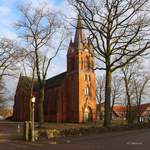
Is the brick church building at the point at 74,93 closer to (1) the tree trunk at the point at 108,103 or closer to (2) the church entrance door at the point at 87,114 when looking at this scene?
(2) the church entrance door at the point at 87,114

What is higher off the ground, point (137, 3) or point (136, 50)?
point (137, 3)

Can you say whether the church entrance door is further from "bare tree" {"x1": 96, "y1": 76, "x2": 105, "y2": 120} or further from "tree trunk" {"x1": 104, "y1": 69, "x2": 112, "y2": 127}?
"tree trunk" {"x1": 104, "y1": 69, "x2": 112, "y2": 127}

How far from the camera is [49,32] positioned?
167ft

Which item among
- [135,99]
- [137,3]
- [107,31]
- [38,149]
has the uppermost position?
[137,3]

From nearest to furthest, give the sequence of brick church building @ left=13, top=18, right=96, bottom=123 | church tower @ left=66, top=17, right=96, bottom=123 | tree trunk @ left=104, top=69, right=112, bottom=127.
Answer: tree trunk @ left=104, top=69, right=112, bottom=127 < church tower @ left=66, top=17, right=96, bottom=123 < brick church building @ left=13, top=18, right=96, bottom=123

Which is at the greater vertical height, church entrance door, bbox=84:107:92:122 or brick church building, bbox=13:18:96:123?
brick church building, bbox=13:18:96:123

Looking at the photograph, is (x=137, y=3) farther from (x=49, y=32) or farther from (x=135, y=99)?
(x=135, y=99)

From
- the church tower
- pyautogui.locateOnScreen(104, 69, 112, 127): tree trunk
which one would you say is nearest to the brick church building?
the church tower

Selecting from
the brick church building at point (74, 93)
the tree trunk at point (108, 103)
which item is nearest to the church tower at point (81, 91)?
the brick church building at point (74, 93)

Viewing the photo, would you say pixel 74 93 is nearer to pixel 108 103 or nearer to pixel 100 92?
pixel 100 92

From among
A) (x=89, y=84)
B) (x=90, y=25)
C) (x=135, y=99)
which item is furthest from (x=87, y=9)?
(x=89, y=84)

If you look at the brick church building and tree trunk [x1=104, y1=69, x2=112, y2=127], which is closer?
tree trunk [x1=104, y1=69, x2=112, y2=127]

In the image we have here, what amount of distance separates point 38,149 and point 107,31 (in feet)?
62.0

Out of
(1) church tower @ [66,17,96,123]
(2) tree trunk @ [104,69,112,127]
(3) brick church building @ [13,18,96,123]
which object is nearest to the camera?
(2) tree trunk @ [104,69,112,127]
